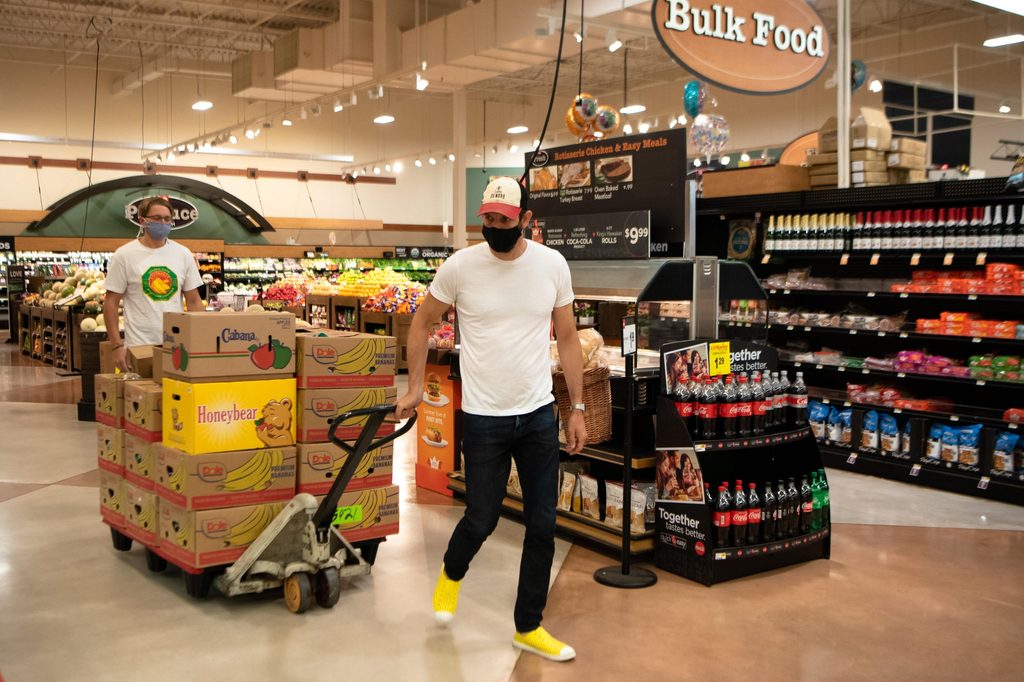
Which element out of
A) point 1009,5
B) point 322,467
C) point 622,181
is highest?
point 1009,5

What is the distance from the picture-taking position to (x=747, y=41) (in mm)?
5199

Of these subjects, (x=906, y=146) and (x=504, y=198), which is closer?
(x=504, y=198)

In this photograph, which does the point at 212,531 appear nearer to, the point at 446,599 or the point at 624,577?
the point at 446,599

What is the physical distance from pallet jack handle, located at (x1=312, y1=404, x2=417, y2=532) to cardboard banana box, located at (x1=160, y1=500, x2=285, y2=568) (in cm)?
29

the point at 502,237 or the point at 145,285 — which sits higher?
the point at 502,237

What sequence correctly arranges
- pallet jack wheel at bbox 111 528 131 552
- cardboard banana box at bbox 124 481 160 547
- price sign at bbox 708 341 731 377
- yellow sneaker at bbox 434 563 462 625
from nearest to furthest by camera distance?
yellow sneaker at bbox 434 563 462 625
cardboard banana box at bbox 124 481 160 547
price sign at bbox 708 341 731 377
pallet jack wheel at bbox 111 528 131 552

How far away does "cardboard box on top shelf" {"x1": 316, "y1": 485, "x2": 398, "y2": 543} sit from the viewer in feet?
14.4

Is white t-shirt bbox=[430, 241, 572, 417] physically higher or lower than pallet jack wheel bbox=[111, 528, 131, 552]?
higher

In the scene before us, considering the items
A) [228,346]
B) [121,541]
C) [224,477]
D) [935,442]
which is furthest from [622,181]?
[121,541]

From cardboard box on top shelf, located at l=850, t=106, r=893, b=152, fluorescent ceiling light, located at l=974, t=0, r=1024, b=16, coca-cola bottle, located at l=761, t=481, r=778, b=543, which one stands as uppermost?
fluorescent ceiling light, located at l=974, t=0, r=1024, b=16

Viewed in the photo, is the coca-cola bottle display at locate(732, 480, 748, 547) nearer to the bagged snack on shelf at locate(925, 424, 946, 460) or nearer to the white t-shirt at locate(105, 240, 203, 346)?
the bagged snack on shelf at locate(925, 424, 946, 460)

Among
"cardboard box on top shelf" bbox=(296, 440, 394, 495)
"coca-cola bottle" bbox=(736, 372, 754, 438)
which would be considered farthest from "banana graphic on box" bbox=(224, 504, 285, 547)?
"coca-cola bottle" bbox=(736, 372, 754, 438)

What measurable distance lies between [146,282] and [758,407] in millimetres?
3485

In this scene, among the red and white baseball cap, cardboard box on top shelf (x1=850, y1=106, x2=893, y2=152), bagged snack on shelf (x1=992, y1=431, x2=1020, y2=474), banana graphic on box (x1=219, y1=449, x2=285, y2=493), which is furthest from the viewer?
cardboard box on top shelf (x1=850, y1=106, x2=893, y2=152)
